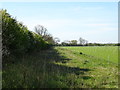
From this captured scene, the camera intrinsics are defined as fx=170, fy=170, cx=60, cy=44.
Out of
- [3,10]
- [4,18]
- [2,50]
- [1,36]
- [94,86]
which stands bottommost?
[94,86]

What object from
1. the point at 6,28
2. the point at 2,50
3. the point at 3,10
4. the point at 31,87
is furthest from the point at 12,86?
the point at 3,10

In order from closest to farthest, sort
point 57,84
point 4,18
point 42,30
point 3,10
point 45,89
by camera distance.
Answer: point 45,89 → point 57,84 → point 4,18 → point 3,10 → point 42,30

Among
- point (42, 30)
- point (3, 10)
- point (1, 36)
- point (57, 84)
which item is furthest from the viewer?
point (42, 30)

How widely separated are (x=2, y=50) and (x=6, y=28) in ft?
4.33

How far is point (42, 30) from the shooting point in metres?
92.9

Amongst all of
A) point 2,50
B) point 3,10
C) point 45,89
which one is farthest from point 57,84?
point 3,10

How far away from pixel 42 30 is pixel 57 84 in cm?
8746

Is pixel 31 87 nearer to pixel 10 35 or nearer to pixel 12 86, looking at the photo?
pixel 12 86

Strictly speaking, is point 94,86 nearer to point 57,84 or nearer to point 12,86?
point 57,84

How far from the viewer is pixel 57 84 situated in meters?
6.51

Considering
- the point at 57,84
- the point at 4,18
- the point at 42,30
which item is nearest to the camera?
the point at 57,84

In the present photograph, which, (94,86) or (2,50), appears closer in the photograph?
(94,86)

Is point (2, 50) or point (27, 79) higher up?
point (2, 50)

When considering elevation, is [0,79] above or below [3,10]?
below
